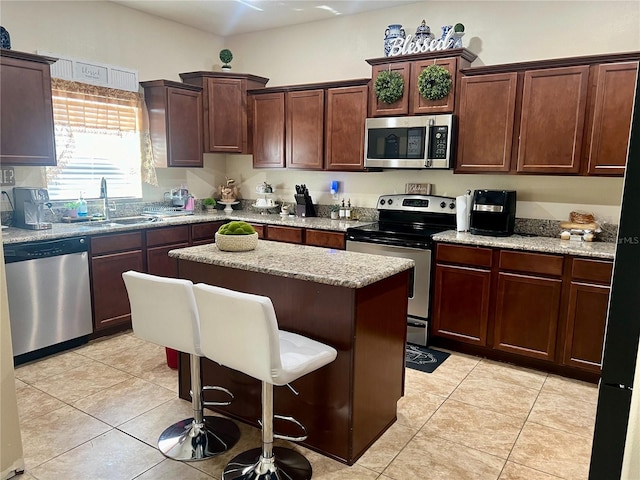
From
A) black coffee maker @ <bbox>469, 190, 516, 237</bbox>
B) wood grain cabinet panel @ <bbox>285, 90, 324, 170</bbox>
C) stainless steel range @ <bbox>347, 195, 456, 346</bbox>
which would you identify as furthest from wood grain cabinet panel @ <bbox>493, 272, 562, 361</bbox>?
wood grain cabinet panel @ <bbox>285, 90, 324, 170</bbox>

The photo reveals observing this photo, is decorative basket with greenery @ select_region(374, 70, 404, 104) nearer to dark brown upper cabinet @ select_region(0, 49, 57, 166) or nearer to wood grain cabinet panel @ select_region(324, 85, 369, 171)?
wood grain cabinet panel @ select_region(324, 85, 369, 171)

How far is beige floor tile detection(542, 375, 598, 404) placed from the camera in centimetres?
309

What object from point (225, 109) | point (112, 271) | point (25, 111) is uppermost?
point (225, 109)

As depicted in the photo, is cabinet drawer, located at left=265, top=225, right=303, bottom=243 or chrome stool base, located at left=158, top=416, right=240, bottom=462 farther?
cabinet drawer, located at left=265, top=225, right=303, bottom=243

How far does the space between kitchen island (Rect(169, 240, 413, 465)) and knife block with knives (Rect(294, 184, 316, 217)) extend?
236 cm

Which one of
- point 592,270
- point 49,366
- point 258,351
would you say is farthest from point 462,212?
point 49,366

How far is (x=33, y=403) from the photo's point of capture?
2.86m

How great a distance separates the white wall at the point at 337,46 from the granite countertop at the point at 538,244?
1.23ft

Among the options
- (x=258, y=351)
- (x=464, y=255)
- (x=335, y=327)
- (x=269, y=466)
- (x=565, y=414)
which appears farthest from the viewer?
(x=464, y=255)

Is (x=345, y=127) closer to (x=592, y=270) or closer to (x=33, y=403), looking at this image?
(x=592, y=270)

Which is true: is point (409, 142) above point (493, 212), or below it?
above

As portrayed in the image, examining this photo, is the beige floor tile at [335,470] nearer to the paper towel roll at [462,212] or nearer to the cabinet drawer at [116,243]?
the paper towel roll at [462,212]

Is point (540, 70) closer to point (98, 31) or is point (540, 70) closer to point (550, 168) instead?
point (550, 168)

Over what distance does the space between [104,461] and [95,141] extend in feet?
10.5
